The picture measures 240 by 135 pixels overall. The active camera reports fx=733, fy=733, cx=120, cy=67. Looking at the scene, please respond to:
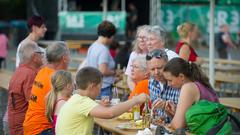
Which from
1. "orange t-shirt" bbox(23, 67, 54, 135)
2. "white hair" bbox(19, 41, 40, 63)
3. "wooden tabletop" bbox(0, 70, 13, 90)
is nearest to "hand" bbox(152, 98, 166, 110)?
"orange t-shirt" bbox(23, 67, 54, 135)

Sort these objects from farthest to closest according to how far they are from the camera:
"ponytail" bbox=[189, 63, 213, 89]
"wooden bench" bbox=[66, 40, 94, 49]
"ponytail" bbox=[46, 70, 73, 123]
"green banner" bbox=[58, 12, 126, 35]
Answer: "green banner" bbox=[58, 12, 126, 35] < "wooden bench" bbox=[66, 40, 94, 49] < "ponytail" bbox=[46, 70, 73, 123] < "ponytail" bbox=[189, 63, 213, 89]

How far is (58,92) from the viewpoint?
6.32 metres

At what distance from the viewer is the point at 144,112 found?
6.66 meters

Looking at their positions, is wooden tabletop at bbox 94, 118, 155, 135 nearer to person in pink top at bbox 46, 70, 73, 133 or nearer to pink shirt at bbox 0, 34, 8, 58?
person in pink top at bbox 46, 70, 73, 133

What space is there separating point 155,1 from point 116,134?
12708 millimetres

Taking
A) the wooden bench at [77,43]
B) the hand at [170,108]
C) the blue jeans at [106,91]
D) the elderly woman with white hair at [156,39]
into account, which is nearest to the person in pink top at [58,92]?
the hand at [170,108]

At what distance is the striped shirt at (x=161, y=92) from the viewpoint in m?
6.62

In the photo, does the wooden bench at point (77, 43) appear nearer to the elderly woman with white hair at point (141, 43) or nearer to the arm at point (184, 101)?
the elderly woman with white hair at point (141, 43)

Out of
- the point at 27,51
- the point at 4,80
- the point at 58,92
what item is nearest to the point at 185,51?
the point at 27,51

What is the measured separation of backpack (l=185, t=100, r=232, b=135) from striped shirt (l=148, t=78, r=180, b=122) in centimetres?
80

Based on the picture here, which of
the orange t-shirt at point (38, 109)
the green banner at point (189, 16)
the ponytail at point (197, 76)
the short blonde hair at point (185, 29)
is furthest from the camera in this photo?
the green banner at point (189, 16)

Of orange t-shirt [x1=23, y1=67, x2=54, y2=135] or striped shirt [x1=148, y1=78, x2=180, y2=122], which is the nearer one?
striped shirt [x1=148, y1=78, x2=180, y2=122]

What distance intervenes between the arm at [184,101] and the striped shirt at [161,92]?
0.56 meters

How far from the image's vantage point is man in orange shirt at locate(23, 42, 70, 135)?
22.2 ft
